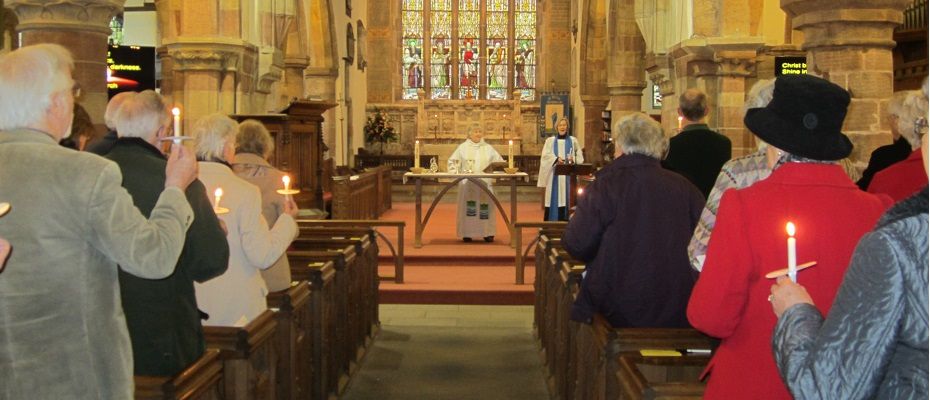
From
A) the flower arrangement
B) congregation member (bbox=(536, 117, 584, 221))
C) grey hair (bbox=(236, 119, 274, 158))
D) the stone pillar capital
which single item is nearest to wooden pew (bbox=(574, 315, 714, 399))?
grey hair (bbox=(236, 119, 274, 158))

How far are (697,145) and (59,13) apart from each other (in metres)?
4.73

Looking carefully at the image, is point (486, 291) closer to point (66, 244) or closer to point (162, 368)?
point (162, 368)

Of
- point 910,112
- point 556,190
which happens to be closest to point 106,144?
point 910,112

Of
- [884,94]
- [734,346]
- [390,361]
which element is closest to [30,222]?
[734,346]

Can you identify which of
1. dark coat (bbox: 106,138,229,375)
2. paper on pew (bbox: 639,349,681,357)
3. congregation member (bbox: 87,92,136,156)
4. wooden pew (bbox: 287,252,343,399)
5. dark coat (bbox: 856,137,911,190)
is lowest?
wooden pew (bbox: 287,252,343,399)

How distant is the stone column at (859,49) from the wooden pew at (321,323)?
10.9 ft

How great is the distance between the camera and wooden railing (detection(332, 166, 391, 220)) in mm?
13164

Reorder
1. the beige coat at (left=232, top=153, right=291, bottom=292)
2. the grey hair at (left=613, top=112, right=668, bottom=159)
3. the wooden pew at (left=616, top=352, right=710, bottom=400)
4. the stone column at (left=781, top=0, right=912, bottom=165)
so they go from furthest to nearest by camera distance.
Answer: the stone column at (left=781, top=0, right=912, bottom=165), the beige coat at (left=232, top=153, right=291, bottom=292), the grey hair at (left=613, top=112, right=668, bottom=159), the wooden pew at (left=616, top=352, right=710, bottom=400)

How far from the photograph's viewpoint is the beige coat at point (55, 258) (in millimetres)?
2361

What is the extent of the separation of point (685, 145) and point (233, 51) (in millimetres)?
7044

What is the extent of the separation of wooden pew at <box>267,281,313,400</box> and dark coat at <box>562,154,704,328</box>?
129 cm

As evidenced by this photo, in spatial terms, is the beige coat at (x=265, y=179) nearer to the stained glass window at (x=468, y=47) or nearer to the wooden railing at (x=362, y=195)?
the wooden railing at (x=362, y=195)

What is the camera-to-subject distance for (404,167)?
24.2 metres

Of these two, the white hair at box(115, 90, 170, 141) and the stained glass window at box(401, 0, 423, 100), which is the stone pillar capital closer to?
the white hair at box(115, 90, 170, 141)
